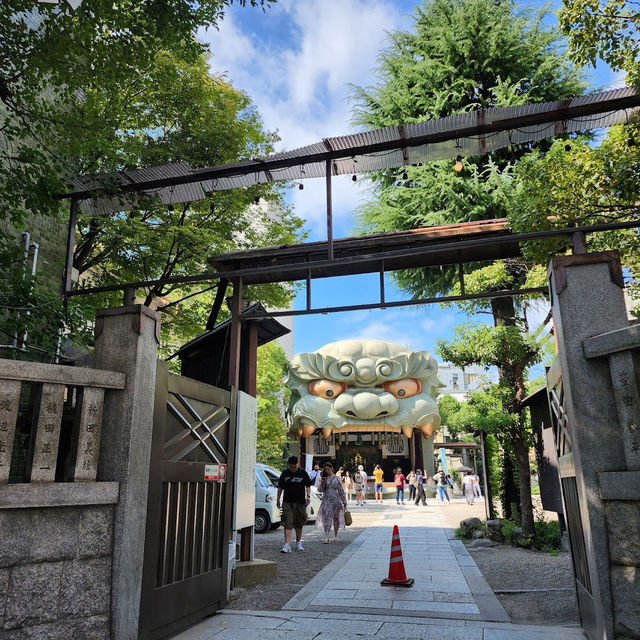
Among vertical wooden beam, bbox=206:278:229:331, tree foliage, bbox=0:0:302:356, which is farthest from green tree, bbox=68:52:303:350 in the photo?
vertical wooden beam, bbox=206:278:229:331

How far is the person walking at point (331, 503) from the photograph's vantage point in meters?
12.9

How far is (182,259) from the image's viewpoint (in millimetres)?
12867

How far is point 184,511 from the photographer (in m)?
5.74

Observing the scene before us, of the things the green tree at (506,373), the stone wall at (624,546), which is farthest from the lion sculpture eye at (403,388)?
the stone wall at (624,546)

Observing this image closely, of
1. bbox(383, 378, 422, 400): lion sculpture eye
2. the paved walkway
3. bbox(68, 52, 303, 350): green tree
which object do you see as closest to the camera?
the paved walkway

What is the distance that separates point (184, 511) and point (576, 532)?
12.7 ft

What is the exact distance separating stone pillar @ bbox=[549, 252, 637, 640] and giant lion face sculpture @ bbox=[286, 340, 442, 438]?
2616 cm

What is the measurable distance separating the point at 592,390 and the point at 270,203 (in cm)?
1287

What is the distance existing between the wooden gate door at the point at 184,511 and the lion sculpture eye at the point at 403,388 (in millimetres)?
25909

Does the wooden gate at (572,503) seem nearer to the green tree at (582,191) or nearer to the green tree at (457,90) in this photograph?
the green tree at (582,191)

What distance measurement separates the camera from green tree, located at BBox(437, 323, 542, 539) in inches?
452

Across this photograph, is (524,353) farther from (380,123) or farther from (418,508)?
(418,508)

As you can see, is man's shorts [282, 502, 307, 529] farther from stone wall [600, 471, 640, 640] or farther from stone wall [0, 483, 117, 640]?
stone wall [600, 471, 640, 640]

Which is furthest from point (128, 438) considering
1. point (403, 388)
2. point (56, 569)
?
point (403, 388)
